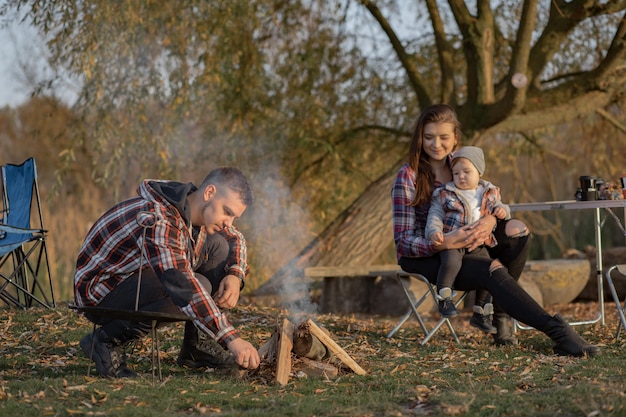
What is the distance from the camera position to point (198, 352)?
12.6ft

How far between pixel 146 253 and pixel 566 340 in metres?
2.05

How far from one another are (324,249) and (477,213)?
3.55 m

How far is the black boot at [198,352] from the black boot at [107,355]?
0.33m

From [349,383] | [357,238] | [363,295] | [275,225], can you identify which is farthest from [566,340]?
[275,225]

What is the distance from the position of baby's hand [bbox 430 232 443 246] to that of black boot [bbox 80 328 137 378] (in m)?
1.57

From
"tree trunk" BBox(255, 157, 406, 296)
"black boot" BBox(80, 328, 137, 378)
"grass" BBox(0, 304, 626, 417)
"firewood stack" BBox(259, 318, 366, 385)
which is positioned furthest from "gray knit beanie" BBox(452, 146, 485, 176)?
"tree trunk" BBox(255, 157, 406, 296)

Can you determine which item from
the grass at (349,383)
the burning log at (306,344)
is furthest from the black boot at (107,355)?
the burning log at (306,344)

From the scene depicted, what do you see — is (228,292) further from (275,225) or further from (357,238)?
(275,225)

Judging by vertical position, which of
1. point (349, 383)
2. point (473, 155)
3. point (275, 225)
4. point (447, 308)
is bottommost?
point (349, 383)

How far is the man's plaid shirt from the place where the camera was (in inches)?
128

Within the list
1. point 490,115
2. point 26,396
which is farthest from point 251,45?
point 26,396

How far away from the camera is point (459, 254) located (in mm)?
4270

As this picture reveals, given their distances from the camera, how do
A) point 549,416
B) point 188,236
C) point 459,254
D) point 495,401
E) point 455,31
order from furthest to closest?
point 455,31 < point 459,254 < point 188,236 < point 495,401 < point 549,416

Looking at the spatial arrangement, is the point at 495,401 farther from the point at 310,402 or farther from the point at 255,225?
the point at 255,225
